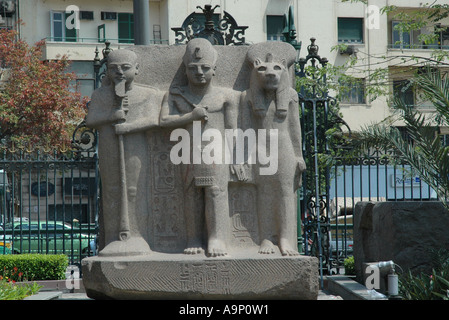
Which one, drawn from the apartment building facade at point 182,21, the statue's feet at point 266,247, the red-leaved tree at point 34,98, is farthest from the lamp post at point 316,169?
the apartment building facade at point 182,21

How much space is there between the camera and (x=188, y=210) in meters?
6.49

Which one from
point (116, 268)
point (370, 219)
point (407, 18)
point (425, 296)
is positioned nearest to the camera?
point (116, 268)

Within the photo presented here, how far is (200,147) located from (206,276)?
45.4 inches

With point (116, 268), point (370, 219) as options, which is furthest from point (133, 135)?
point (370, 219)

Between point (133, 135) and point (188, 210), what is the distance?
85 centimetres

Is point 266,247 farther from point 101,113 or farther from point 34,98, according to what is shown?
point 34,98

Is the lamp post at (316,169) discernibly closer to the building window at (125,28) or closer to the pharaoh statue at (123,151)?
the pharaoh statue at (123,151)

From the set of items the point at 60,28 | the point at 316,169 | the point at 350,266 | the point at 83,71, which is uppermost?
the point at 60,28

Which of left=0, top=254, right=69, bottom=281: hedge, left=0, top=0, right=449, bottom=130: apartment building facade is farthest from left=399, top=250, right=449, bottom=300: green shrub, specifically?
left=0, top=0, right=449, bottom=130: apartment building facade

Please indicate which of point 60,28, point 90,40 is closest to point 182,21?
point 90,40

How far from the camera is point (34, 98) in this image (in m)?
18.6

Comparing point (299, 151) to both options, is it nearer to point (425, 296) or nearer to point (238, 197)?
point (238, 197)

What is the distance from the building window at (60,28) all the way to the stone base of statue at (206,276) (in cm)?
1675

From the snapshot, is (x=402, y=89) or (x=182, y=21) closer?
(x=402, y=89)
